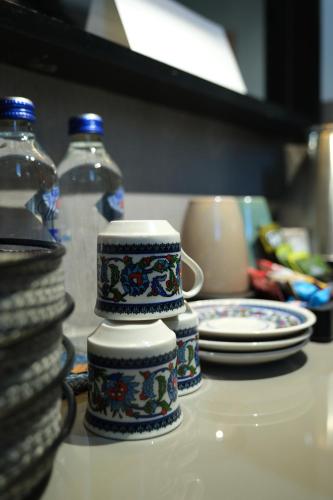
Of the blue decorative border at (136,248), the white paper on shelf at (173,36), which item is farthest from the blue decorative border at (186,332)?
the white paper on shelf at (173,36)

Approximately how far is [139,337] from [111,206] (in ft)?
1.08

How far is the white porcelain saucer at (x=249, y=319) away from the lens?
0.66 meters

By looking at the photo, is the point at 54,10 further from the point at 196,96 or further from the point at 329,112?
the point at 329,112

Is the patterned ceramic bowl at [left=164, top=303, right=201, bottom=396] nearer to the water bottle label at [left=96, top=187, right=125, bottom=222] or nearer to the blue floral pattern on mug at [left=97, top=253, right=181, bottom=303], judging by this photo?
the blue floral pattern on mug at [left=97, top=253, right=181, bottom=303]

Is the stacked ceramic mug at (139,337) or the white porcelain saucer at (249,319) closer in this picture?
the stacked ceramic mug at (139,337)

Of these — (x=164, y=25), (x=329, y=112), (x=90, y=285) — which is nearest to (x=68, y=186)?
(x=90, y=285)

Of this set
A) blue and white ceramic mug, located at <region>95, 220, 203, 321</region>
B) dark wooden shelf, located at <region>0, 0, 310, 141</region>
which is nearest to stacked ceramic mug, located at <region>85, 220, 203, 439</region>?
blue and white ceramic mug, located at <region>95, 220, 203, 321</region>

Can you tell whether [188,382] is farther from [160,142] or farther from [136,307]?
[160,142]

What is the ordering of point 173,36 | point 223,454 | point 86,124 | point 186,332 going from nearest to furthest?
point 223,454
point 186,332
point 86,124
point 173,36

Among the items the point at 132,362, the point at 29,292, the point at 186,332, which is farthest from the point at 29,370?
the point at 186,332

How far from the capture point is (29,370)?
0.31 m

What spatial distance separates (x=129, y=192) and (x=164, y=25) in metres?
0.32

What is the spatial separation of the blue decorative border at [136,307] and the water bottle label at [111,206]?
0.25 m

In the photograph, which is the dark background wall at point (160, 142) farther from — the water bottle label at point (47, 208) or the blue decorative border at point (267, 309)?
the blue decorative border at point (267, 309)
